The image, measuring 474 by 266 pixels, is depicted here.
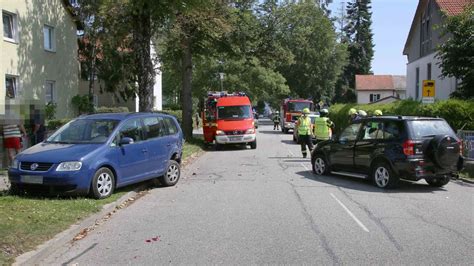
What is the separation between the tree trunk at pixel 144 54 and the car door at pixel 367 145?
709 centimetres

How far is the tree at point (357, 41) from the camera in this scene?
87375 millimetres

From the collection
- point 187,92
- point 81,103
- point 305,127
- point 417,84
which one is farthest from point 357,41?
point 305,127

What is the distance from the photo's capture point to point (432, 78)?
111ft

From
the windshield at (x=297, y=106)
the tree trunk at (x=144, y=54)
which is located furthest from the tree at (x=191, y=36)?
the windshield at (x=297, y=106)

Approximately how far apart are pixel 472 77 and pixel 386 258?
56.7 ft

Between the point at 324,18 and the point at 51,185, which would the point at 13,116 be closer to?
the point at 51,185

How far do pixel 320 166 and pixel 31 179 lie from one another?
7.57 metres

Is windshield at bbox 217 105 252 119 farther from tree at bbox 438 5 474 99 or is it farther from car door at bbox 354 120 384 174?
car door at bbox 354 120 384 174

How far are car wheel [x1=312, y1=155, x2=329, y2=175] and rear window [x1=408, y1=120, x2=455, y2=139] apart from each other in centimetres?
300

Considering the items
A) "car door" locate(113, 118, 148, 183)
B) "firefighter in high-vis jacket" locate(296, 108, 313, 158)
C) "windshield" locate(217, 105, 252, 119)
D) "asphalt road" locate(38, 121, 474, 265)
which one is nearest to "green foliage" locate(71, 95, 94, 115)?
"windshield" locate(217, 105, 252, 119)

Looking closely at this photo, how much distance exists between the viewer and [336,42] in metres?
71.9

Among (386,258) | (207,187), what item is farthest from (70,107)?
(386,258)

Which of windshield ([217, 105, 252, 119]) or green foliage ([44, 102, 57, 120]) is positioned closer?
green foliage ([44, 102, 57, 120])

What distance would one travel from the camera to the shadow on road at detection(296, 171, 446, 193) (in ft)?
37.2
